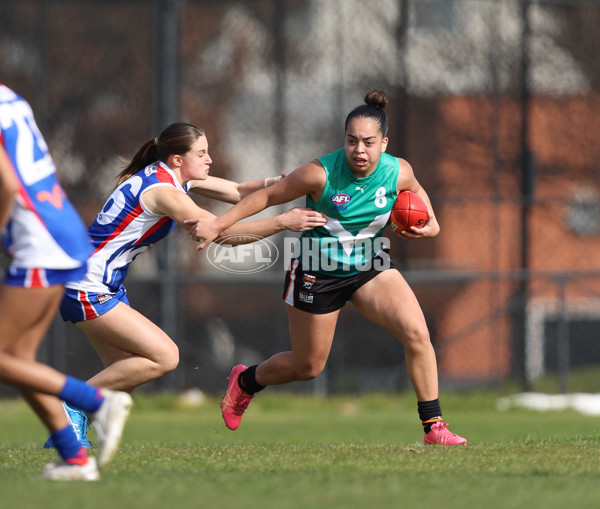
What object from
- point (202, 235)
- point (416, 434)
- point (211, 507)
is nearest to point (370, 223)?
point (202, 235)

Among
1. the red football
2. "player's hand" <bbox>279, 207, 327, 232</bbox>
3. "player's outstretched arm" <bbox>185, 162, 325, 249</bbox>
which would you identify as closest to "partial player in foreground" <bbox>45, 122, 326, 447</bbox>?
"player's hand" <bbox>279, 207, 327, 232</bbox>

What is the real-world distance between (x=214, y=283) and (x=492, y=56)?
16.4ft

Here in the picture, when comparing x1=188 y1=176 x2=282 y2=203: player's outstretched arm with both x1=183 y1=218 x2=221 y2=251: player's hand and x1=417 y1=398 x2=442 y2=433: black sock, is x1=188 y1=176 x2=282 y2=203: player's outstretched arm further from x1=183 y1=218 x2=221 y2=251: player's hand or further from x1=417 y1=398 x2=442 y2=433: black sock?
x1=417 y1=398 x2=442 y2=433: black sock

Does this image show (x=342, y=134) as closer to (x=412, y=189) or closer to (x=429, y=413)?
(x=412, y=189)

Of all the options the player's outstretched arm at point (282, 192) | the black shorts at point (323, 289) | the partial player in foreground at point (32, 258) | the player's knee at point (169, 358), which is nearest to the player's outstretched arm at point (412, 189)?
the black shorts at point (323, 289)

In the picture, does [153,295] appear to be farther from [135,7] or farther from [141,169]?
[141,169]

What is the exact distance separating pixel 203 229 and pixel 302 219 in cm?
60

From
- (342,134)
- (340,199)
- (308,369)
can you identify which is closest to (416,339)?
(308,369)

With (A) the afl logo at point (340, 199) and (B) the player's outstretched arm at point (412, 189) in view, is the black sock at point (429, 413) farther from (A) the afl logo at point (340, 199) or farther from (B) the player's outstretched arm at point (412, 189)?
(A) the afl logo at point (340, 199)

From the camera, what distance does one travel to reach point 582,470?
17.8 ft

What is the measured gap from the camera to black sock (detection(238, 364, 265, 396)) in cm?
748

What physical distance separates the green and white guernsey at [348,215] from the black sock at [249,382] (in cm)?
94

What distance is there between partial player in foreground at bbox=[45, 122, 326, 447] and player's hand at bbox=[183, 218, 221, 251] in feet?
0.12

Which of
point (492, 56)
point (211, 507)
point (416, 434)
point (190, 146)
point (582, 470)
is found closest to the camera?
point (211, 507)
